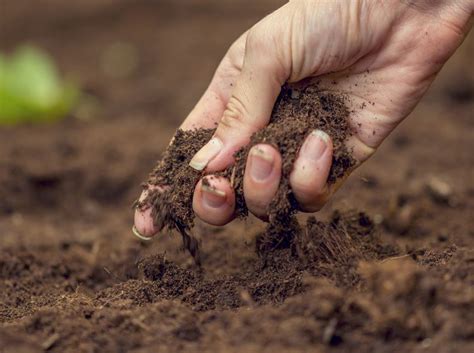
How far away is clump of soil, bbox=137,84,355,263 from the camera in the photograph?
1.99 metres

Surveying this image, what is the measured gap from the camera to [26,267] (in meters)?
2.54

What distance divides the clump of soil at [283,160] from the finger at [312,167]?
2cm

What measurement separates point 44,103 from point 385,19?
290cm

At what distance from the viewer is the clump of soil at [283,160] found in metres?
1.99

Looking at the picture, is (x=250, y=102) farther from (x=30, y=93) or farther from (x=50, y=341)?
(x=30, y=93)

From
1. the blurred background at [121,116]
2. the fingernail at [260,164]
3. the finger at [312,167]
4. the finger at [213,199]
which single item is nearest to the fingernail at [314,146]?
the finger at [312,167]

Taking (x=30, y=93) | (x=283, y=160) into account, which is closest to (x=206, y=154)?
(x=283, y=160)

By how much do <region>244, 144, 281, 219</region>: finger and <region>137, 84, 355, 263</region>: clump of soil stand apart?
0.07ft

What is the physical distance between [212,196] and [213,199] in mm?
11

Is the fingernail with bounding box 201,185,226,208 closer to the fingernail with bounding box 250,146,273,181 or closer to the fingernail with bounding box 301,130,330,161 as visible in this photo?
the fingernail with bounding box 250,146,273,181

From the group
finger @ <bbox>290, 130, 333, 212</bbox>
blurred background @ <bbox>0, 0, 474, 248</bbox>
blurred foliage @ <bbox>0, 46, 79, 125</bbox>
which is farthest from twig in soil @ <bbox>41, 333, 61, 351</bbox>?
blurred foliage @ <bbox>0, 46, 79, 125</bbox>

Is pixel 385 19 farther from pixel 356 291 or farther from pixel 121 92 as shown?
pixel 121 92

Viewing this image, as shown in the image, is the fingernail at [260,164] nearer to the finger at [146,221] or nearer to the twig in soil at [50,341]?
the finger at [146,221]

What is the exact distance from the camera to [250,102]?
207 centimetres
